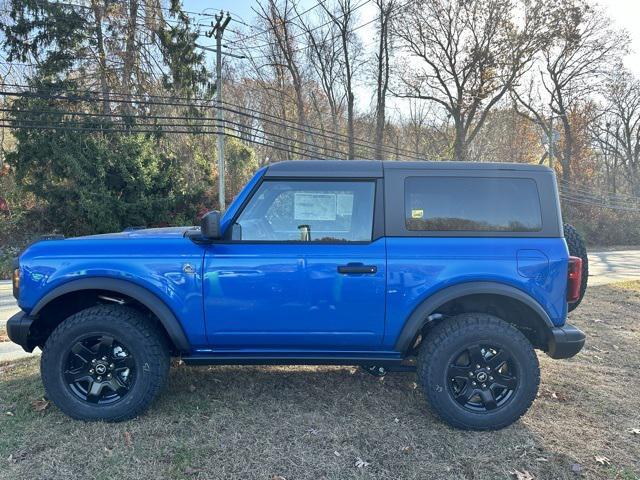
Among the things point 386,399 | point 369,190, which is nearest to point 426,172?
point 369,190

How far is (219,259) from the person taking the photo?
2.95 m

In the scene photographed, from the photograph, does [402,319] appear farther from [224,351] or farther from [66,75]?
[66,75]

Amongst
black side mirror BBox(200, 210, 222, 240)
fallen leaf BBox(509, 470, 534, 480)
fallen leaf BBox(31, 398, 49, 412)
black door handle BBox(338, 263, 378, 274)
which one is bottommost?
fallen leaf BBox(509, 470, 534, 480)

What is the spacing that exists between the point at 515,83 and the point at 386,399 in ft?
90.7

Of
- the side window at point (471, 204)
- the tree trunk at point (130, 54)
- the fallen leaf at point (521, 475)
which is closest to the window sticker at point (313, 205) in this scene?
the side window at point (471, 204)

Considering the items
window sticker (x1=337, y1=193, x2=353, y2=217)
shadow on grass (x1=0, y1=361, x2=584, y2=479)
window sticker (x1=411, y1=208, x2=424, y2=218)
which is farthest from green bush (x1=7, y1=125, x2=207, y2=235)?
window sticker (x1=411, y1=208, x2=424, y2=218)

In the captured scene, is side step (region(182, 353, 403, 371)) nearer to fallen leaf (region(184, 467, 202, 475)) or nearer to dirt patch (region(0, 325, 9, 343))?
fallen leaf (region(184, 467, 202, 475))

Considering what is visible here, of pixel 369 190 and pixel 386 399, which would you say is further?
pixel 386 399

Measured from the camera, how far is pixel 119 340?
9.75 feet

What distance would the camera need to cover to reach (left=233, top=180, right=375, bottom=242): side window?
9.95ft

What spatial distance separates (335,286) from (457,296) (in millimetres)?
831

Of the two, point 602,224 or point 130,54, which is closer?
point 130,54

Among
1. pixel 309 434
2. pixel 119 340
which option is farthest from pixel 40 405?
pixel 309 434

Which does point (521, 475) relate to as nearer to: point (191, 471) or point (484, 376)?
point (484, 376)
